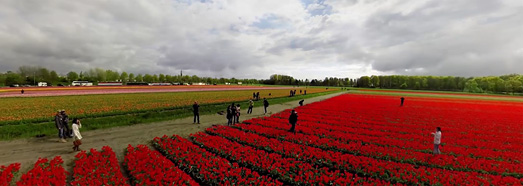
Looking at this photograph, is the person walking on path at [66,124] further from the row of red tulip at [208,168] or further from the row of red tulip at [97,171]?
the row of red tulip at [208,168]

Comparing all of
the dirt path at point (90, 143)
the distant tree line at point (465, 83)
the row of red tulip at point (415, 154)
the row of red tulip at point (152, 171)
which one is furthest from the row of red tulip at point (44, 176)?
the distant tree line at point (465, 83)

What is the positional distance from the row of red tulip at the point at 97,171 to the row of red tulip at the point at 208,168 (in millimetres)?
2454

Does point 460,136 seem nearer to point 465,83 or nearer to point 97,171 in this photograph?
point 97,171

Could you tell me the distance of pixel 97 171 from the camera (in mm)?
9016

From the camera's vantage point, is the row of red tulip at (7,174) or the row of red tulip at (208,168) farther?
the row of red tulip at (208,168)

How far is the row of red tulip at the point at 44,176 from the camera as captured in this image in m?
7.79

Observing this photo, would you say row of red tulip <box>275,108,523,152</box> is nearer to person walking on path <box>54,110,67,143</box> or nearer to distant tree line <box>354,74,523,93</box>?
person walking on path <box>54,110,67,143</box>

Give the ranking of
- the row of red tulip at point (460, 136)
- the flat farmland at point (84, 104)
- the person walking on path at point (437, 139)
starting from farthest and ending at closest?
1. the flat farmland at point (84, 104)
2. the row of red tulip at point (460, 136)
3. the person walking on path at point (437, 139)

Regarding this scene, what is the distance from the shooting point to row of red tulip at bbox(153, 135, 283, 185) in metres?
8.58

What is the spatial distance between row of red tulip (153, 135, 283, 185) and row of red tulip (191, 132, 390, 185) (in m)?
0.51

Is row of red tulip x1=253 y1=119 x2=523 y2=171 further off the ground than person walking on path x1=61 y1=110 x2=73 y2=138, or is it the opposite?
person walking on path x1=61 y1=110 x2=73 y2=138

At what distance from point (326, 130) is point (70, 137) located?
63.0ft

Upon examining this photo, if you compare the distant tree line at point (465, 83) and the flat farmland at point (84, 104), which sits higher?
the distant tree line at point (465, 83)

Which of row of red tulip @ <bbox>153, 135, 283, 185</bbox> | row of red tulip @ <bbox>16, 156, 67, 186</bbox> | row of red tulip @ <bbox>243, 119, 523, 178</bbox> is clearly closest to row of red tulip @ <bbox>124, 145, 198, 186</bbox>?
row of red tulip @ <bbox>153, 135, 283, 185</bbox>
